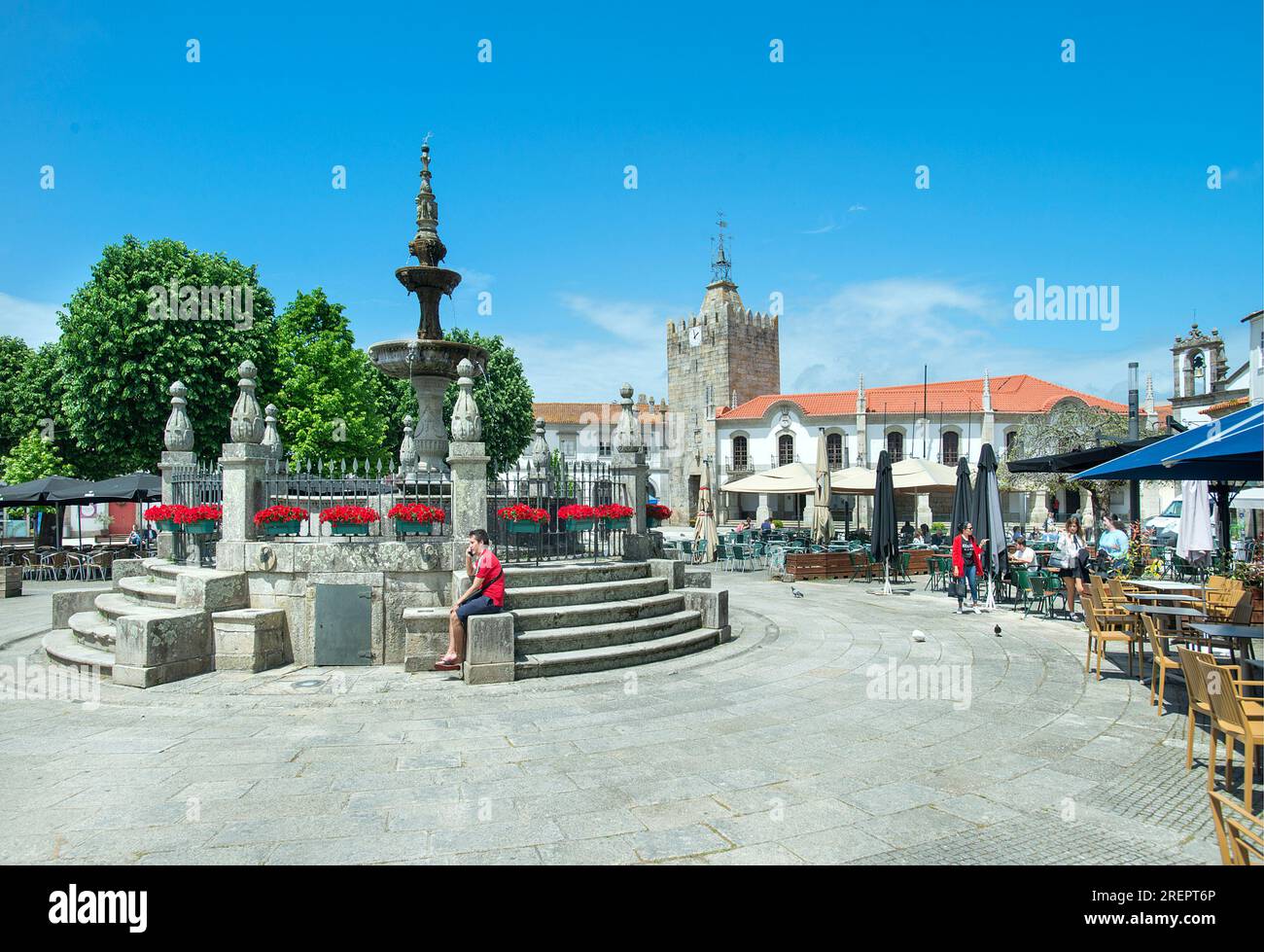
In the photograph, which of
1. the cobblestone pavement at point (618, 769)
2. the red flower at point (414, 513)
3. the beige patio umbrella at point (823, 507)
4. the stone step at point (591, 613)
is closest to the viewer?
the cobblestone pavement at point (618, 769)

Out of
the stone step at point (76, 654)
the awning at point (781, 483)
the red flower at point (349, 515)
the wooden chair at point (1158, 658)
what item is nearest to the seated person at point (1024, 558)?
the wooden chair at point (1158, 658)

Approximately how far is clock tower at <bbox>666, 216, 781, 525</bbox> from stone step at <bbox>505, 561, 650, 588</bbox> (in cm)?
4532

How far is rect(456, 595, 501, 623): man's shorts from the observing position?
790cm

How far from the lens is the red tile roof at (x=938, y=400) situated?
48.0m

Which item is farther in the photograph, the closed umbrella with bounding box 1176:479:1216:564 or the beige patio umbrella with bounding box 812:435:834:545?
the beige patio umbrella with bounding box 812:435:834:545

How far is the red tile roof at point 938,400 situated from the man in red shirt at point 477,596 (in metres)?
46.1

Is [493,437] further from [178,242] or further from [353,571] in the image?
[353,571]

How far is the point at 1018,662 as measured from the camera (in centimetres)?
898

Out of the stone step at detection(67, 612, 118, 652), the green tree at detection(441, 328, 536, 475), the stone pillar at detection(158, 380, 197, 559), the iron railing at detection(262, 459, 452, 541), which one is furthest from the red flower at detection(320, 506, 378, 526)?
the green tree at detection(441, 328, 536, 475)

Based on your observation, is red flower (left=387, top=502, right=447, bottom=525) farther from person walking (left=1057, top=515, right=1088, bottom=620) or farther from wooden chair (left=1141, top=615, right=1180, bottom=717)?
person walking (left=1057, top=515, right=1088, bottom=620)

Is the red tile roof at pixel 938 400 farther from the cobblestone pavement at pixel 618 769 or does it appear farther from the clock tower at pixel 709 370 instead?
the cobblestone pavement at pixel 618 769

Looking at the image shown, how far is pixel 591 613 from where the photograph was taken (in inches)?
357

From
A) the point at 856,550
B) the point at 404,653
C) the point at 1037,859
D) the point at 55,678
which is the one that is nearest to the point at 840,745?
the point at 1037,859
